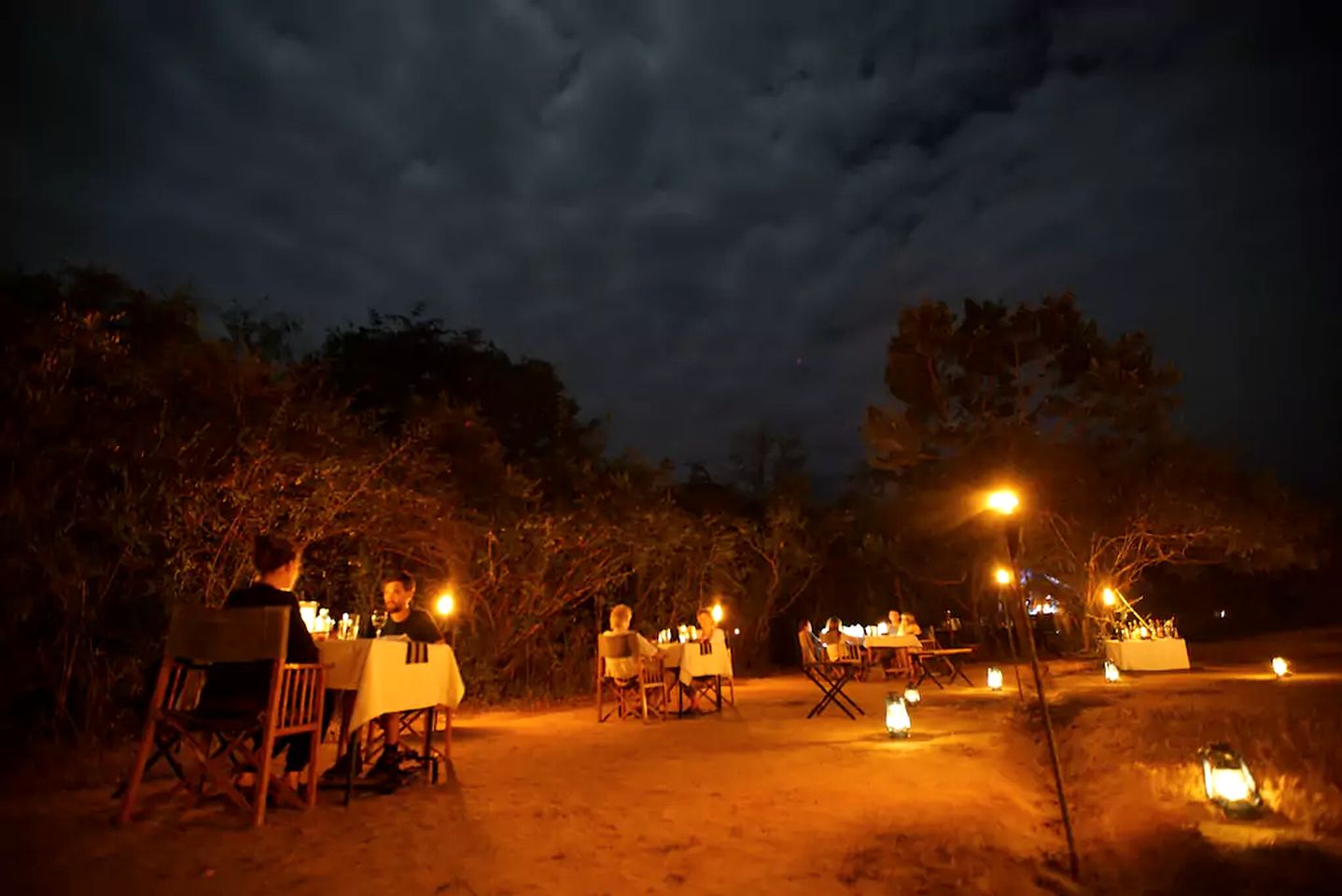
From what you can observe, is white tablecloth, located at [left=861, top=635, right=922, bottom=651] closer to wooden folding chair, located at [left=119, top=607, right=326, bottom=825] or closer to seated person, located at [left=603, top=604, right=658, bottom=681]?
seated person, located at [left=603, top=604, right=658, bottom=681]

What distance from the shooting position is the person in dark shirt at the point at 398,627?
13.1 ft

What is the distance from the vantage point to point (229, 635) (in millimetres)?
3146

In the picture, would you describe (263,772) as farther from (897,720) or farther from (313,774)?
(897,720)

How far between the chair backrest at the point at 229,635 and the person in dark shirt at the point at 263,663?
0.28 ft

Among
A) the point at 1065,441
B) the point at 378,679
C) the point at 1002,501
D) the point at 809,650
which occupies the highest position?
the point at 1065,441

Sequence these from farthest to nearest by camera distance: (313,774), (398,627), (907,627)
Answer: (907,627), (398,627), (313,774)

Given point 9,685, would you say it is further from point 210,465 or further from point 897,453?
point 897,453

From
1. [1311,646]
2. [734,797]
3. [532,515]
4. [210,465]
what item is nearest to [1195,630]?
[1311,646]

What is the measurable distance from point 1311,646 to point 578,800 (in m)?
16.7

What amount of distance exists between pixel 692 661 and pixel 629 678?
668 mm

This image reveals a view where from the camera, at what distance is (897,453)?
14352 millimetres

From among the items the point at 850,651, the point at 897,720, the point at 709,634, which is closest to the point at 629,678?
the point at 709,634

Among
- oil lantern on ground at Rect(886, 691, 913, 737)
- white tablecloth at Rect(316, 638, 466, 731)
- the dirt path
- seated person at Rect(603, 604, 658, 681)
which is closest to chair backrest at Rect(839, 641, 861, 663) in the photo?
seated person at Rect(603, 604, 658, 681)

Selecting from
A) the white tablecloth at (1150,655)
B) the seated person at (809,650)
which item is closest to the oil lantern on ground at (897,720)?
the seated person at (809,650)
